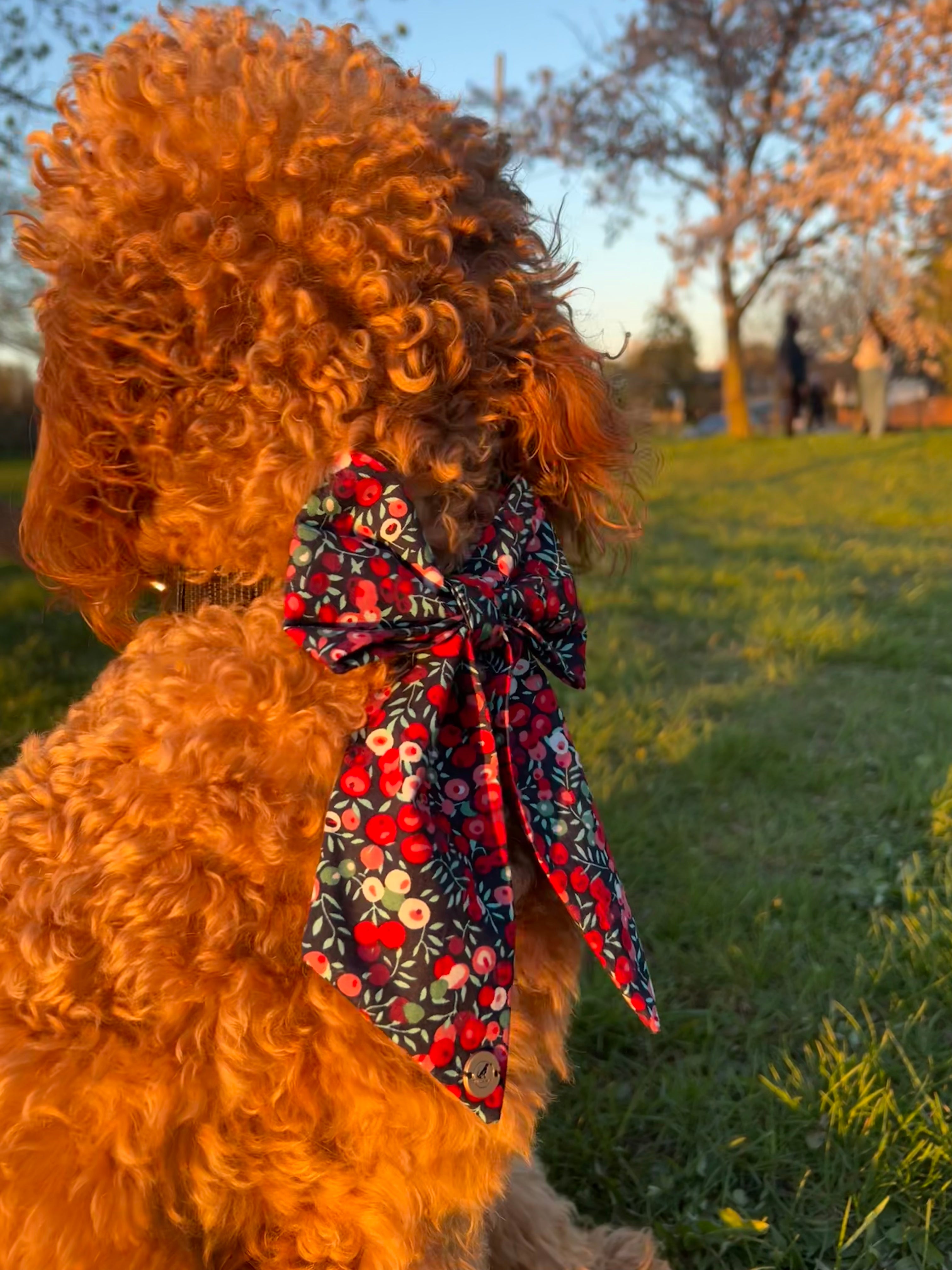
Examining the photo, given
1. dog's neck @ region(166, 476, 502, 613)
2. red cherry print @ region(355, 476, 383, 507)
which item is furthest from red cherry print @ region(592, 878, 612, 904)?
red cherry print @ region(355, 476, 383, 507)

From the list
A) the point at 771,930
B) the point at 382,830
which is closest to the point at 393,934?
the point at 382,830

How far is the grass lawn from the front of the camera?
2066mm

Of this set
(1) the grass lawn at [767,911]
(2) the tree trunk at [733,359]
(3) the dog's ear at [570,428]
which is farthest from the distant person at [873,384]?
(3) the dog's ear at [570,428]

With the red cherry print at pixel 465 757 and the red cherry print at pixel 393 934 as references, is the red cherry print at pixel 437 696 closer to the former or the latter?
the red cherry print at pixel 465 757

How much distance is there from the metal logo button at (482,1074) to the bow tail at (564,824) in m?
0.23

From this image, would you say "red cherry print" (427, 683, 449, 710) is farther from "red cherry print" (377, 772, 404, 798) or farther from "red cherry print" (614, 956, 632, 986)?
"red cherry print" (614, 956, 632, 986)

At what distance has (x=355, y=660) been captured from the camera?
4.29ft

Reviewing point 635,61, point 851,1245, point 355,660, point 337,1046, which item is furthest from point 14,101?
point 635,61

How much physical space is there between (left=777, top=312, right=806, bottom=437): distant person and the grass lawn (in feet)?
58.6

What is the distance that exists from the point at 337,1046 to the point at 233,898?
23 cm

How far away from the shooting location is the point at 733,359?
66.8 ft

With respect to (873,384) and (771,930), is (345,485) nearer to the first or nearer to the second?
(771,930)

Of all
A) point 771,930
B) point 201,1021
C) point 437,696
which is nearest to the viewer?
point 201,1021

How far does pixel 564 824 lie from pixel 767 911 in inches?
66.8
